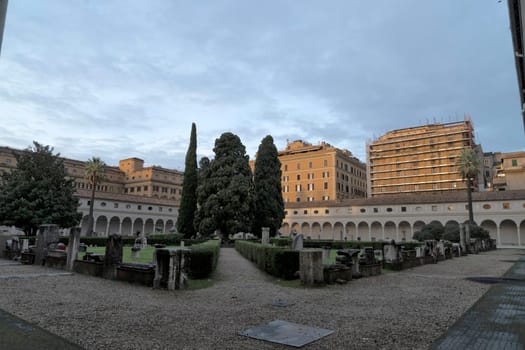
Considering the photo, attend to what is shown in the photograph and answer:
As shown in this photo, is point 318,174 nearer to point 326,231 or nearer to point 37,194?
point 326,231

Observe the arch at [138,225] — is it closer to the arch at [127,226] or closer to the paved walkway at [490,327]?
the arch at [127,226]

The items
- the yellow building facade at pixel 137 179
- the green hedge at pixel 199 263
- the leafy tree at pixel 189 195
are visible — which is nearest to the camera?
the green hedge at pixel 199 263

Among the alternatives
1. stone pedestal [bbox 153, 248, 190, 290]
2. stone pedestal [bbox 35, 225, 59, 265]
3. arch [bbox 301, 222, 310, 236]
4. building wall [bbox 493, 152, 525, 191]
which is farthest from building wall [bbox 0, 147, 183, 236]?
building wall [bbox 493, 152, 525, 191]

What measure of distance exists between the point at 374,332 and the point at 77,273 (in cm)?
1303

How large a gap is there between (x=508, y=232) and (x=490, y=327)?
6257 centimetres

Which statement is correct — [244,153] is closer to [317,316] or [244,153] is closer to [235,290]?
[235,290]

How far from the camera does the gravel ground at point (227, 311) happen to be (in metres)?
5.67

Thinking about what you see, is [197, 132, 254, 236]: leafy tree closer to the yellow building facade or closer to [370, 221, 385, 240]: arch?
[370, 221, 385, 240]: arch

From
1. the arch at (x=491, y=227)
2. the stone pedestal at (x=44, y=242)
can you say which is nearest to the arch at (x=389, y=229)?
the arch at (x=491, y=227)

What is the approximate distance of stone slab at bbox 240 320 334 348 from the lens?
5.63 m

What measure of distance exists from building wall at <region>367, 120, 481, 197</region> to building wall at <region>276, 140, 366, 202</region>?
297 inches

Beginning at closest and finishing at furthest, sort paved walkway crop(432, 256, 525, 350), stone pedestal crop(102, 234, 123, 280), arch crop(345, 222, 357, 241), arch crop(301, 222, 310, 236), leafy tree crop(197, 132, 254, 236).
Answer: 1. paved walkway crop(432, 256, 525, 350)
2. stone pedestal crop(102, 234, 123, 280)
3. leafy tree crop(197, 132, 254, 236)
4. arch crop(345, 222, 357, 241)
5. arch crop(301, 222, 310, 236)

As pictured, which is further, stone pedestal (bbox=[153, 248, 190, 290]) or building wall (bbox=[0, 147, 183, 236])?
building wall (bbox=[0, 147, 183, 236])

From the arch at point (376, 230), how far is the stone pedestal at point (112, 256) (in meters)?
60.5
